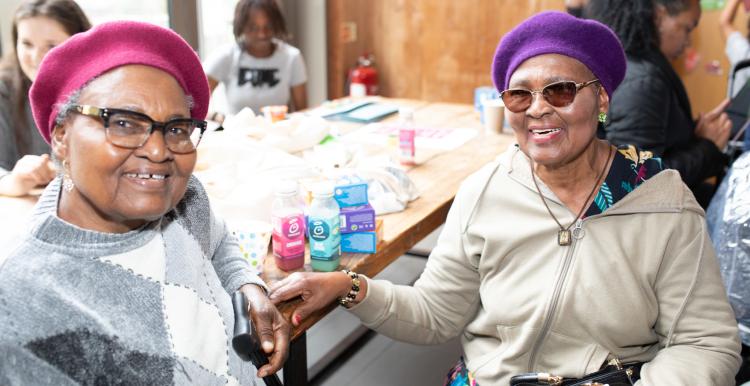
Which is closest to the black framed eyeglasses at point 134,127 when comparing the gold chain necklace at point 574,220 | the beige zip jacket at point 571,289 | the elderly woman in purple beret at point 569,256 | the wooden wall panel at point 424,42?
the elderly woman in purple beret at point 569,256

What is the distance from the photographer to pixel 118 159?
0.91 meters

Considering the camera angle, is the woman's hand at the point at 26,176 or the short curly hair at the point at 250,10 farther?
the short curly hair at the point at 250,10

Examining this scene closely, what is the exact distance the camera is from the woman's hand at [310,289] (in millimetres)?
1341

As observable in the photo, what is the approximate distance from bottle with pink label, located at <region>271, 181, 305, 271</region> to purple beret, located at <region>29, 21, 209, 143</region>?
0.56 meters

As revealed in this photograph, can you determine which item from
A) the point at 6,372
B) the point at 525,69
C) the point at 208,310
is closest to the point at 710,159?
the point at 525,69

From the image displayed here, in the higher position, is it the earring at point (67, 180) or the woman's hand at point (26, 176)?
the earring at point (67, 180)

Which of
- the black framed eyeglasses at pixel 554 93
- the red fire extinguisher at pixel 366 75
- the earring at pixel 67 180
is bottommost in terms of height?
Result: the red fire extinguisher at pixel 366 75

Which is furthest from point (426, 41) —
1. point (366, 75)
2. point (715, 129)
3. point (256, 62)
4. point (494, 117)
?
point (715, 129)

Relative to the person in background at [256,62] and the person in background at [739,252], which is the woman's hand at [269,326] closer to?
the person in background at [739,252]

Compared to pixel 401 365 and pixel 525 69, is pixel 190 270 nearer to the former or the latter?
pixel 525 69

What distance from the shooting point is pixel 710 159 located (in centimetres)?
266

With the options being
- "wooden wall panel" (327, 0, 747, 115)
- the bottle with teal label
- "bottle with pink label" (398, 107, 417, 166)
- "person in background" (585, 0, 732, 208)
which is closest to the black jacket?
"person in background" (585, 0, 732, 208)

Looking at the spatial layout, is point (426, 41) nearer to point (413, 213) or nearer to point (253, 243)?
point (413, 213)

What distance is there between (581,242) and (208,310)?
75cm
